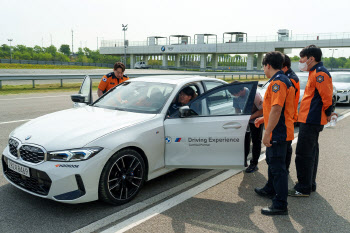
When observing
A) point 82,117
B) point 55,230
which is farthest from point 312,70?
point 55,230

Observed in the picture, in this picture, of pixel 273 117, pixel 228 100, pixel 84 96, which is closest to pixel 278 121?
pixel 273 117

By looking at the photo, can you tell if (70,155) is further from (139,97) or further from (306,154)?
(306,154)

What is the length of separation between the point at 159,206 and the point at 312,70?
2513 mm

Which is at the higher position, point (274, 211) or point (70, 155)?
point (70, 155)

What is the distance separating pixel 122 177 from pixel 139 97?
55.5 inches

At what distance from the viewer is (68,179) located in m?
3.29

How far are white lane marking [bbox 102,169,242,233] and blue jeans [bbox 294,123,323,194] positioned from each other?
3.55 feet

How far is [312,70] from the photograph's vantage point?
13.1ft

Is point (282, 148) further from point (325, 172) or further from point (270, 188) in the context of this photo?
point (325, 172)

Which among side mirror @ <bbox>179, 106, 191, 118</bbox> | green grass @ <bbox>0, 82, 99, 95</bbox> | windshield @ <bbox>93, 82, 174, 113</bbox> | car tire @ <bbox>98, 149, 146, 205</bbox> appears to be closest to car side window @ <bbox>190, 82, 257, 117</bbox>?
side mirror @ <bbox>179, 106, 191, 118</bbox>

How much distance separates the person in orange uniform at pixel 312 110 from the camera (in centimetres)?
389

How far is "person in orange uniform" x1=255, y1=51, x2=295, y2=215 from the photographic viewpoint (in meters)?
3.38

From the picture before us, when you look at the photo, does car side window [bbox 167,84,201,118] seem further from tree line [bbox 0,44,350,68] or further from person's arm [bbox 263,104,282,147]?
tree line [bbox 0,44,350,68]

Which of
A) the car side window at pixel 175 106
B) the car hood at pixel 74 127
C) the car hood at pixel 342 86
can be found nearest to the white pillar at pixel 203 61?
the car hood at pixel 342 86
